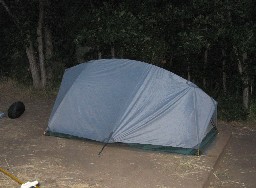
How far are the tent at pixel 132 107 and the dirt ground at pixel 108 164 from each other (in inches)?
13.4

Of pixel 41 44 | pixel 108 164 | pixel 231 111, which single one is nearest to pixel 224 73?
pixel 231 111

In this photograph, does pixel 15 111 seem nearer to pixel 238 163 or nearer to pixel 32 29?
pixel 32 29

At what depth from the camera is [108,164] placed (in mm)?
7816

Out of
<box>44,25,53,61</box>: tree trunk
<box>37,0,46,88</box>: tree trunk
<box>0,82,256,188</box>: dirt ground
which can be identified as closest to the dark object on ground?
<box>0,82,256,188</box>: dirt ground

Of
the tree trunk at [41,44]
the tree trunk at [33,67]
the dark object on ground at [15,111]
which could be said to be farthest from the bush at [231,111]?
the tree trunk at [33,67]

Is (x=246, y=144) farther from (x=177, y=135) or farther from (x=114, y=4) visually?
(x=114, y=4)

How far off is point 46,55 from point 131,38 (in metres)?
4.71

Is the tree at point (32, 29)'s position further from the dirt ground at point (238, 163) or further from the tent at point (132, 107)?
the dirt ground at point (238, 163)

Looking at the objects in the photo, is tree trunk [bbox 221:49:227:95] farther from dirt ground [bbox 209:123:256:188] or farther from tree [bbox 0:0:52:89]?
tree [bbox 0:0:52:89]

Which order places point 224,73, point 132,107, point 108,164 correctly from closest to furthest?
point 108,164, point 132,107, point 224,73

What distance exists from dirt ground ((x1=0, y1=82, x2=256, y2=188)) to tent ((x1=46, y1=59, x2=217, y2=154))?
1.11 ft

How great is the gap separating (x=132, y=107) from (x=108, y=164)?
152 cm

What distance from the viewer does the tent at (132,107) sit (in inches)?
340

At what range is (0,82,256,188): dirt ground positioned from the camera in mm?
6961
